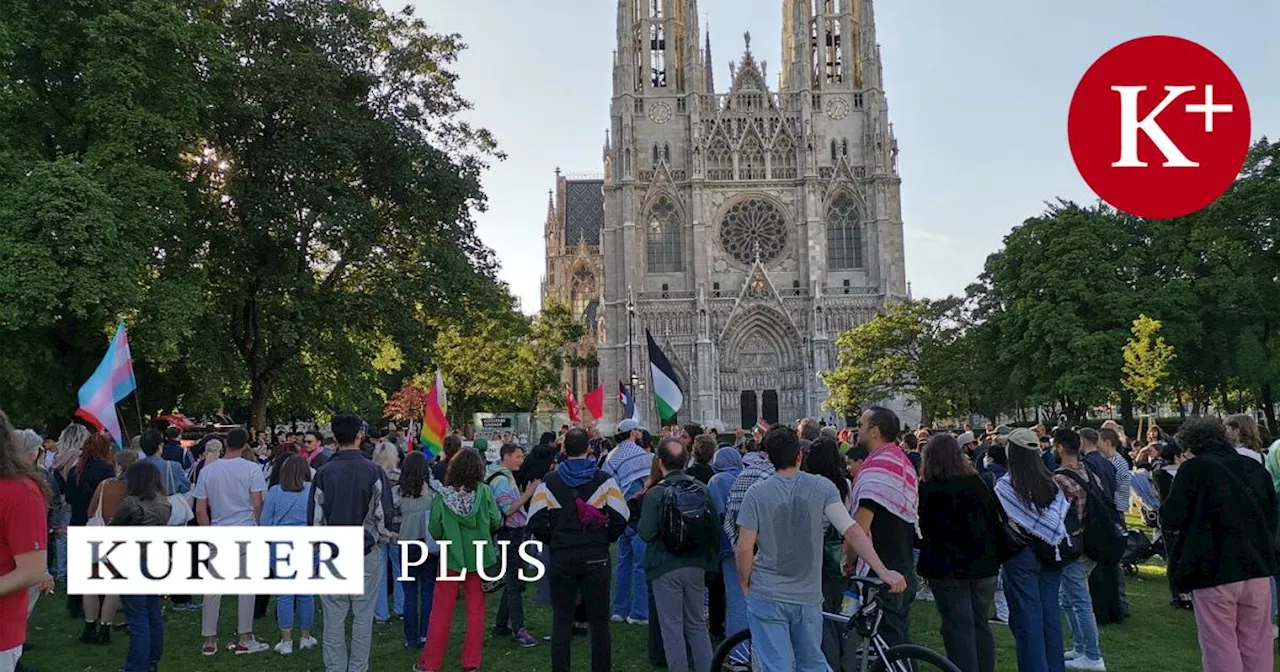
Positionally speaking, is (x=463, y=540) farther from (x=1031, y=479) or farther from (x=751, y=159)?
(x=751, y=159)

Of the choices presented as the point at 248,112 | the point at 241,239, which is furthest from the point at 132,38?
the point at 241,239

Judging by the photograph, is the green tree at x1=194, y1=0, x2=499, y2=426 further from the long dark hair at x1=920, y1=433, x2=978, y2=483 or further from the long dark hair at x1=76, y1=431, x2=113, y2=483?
the long dark hair at x1=920, y1=433, x2=978, y2=483

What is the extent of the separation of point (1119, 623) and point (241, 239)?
1932 centimetres

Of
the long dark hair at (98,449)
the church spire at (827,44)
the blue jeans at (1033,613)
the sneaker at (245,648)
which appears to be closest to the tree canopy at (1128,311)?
the church spire at (827,44)

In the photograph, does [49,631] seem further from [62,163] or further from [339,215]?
[339,215]

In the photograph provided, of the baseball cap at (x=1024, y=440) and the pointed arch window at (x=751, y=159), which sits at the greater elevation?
the pointed arch window at (x=751, y=159)

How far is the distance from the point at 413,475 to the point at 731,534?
10.6 ft

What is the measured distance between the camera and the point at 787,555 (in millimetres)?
5566

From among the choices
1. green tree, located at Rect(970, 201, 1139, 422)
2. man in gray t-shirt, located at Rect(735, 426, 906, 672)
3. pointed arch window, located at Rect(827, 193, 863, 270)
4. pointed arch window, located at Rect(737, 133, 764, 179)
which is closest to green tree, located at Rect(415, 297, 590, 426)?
pointed arch window, located at Rect(737, 133, 764, 179)

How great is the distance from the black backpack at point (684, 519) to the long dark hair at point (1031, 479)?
215 centimetres

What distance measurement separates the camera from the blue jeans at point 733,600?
7.72 meters

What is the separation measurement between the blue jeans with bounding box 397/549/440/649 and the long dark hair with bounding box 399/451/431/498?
936 mm

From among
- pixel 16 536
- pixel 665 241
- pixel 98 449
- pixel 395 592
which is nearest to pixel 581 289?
pixel 665 241

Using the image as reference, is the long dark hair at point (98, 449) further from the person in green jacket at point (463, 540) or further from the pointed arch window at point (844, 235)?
the pointed arch window at point (844, 235)
